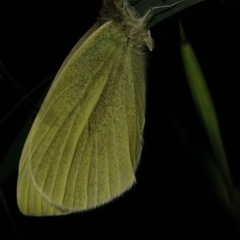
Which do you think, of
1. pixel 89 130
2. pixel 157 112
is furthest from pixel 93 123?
pixel 157 112

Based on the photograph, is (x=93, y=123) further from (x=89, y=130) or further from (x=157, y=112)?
(x=157, y=112)

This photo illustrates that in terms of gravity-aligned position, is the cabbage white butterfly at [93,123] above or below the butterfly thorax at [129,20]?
below

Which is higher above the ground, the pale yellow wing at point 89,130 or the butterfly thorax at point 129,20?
the butterfly thorax at point 129,20

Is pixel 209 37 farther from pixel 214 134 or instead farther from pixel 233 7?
pixel 214 134

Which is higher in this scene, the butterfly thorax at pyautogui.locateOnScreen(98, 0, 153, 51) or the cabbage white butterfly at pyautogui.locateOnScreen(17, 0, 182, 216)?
the butterfly thorax at pyautogui.locateOnScreen(98, 0, 153, 51)
